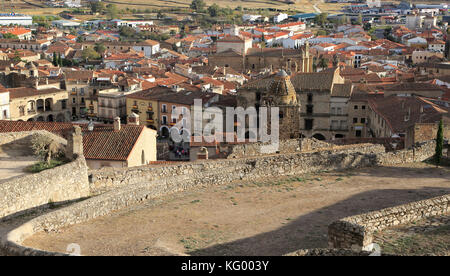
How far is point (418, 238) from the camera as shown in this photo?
1039 cm

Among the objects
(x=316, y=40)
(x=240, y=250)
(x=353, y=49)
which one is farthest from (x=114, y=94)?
(x=316, y=40)

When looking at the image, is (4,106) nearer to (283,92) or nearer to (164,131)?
(164,131)

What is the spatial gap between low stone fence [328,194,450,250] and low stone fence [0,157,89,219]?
231 inches

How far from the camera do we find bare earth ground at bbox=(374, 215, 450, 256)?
9.75m

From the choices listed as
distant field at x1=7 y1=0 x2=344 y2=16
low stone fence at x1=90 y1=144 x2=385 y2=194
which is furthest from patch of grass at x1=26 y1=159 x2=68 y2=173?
distant field at x1=7 y1=0 x2=344 y2=16

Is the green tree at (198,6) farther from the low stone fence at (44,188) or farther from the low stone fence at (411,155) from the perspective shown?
the low stone fence at (44,188)

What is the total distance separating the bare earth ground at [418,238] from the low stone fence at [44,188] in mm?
6470

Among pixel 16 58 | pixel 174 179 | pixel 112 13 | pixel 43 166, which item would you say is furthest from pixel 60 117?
pixel 112 13

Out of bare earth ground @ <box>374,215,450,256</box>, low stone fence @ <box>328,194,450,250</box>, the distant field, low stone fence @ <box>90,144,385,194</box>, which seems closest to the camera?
low stone fence @ <box>328,194,450,250</box>

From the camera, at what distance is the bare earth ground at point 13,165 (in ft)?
42.0

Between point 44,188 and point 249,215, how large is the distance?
4186 millimetres

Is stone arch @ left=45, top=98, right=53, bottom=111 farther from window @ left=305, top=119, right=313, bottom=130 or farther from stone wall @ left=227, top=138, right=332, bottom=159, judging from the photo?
stone wall @ left=227, top=138, right=332, bottom=159

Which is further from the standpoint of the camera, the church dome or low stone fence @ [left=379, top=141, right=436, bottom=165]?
the church dome
